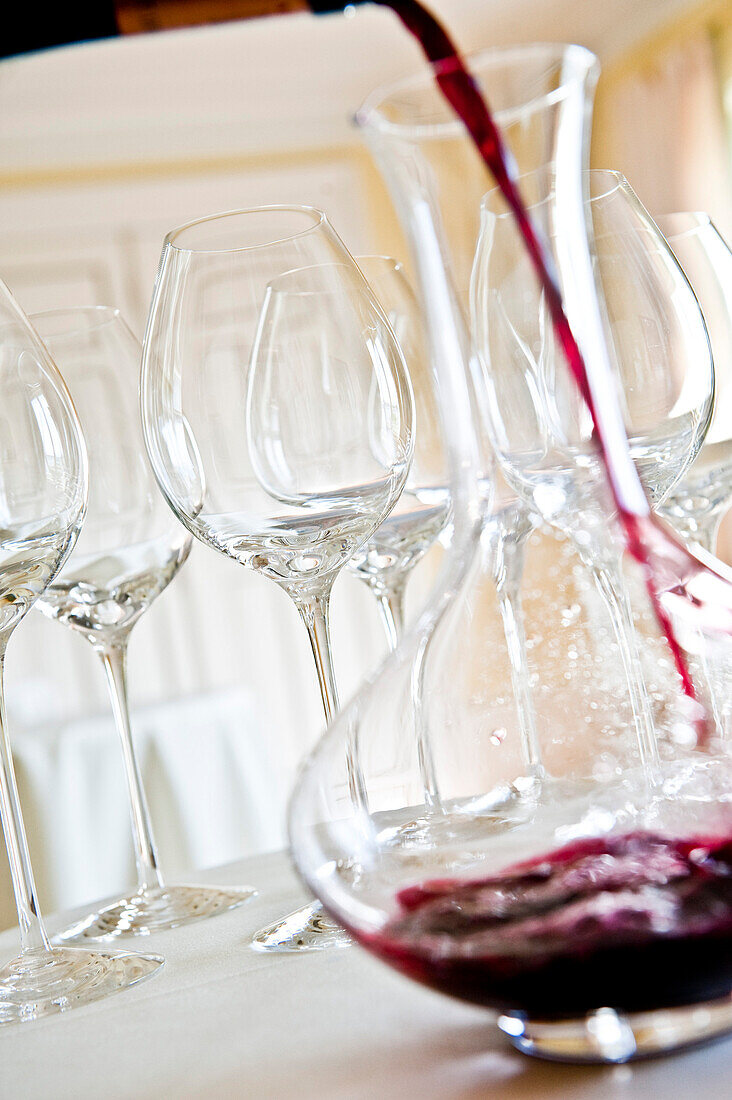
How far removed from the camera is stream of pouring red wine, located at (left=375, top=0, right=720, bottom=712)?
Result: 28 cm

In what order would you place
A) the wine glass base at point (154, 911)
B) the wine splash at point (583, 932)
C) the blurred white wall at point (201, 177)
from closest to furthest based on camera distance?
the wine splash at point (583, 932), the wine glass base at point (154, 911), the blurred white wall at point (201, 177)

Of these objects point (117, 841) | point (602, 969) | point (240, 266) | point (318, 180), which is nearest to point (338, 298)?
point (240, 266)

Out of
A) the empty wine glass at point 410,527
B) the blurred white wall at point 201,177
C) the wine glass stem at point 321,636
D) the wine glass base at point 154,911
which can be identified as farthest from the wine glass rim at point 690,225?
A: the blurred white wall at point 201,177

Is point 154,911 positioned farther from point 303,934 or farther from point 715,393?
point 715,393

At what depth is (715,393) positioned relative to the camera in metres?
0.48

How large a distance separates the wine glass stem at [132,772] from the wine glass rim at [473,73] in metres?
0.30

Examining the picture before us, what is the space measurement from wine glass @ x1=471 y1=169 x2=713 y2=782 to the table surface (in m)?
0.08

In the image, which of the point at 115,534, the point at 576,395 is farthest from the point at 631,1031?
the point at 115,534

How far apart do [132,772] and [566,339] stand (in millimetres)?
319

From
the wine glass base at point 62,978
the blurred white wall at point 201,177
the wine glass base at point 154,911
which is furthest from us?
the blurred white wall at point 201,177

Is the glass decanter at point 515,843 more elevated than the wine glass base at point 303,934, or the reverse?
the glass decanter at point 515,843

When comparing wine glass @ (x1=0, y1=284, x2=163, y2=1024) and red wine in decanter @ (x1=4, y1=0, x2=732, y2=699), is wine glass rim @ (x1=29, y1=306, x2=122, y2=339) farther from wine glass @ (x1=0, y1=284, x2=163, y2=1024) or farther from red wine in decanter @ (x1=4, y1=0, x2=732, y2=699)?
red wine in decanter @ (x1=4, y1=0, x2=732, y2=699)

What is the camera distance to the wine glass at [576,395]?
0.29 meters

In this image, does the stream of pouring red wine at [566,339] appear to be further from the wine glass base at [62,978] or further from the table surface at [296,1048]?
the wine glass base at [62,978]
